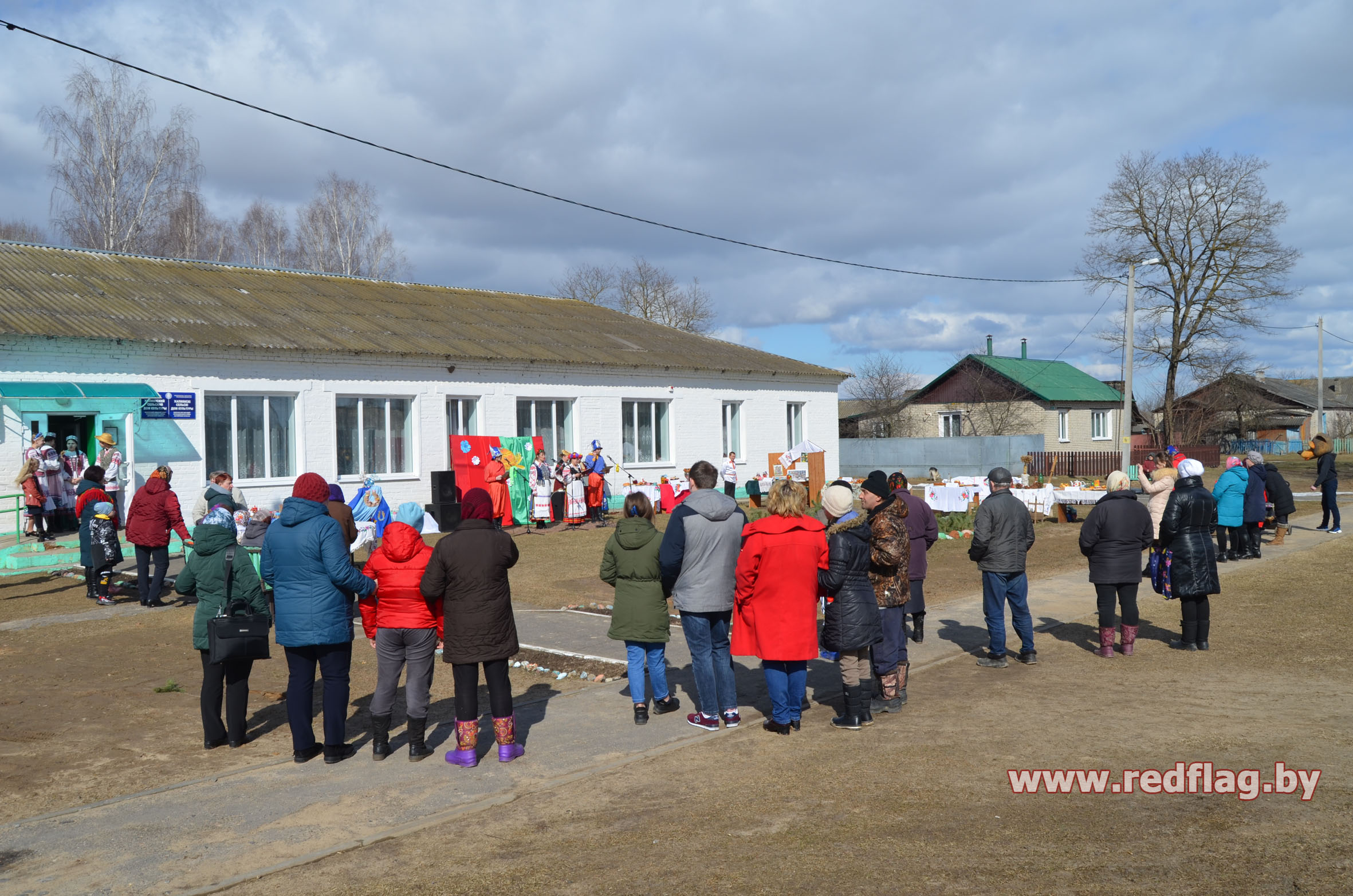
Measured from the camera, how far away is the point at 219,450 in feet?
62.0

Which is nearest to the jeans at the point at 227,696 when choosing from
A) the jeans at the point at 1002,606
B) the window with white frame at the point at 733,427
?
the jeans at the point at 1002,606

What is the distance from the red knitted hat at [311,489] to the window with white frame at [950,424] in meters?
47.8

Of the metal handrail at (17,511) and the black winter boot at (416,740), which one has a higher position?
the metal handrail at (17,511)

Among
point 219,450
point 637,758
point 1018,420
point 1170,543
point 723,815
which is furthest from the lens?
point 1018,420

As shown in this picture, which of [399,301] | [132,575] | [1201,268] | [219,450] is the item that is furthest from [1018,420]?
[132,575]

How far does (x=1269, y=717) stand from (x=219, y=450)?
17736 mm

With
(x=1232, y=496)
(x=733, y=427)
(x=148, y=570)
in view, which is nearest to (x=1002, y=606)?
(x=1232, y=496)

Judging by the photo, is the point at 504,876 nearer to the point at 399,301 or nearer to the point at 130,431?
the point at 130,431

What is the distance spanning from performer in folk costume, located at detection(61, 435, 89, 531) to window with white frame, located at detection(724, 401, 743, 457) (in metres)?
16.3

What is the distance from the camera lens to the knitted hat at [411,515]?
7062 mm

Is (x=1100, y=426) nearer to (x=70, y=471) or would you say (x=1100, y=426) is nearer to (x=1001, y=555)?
(x=1001, y=555)

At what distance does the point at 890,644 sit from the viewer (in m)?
7.20

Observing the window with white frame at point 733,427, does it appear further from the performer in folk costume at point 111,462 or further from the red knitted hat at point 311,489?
the red knitted hat at point 311,489

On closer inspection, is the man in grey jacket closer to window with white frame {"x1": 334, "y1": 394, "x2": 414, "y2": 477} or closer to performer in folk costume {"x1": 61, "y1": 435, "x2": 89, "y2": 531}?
performer in folk costume {"x1": 61, "y1": 435, "x2": 89, "y2": 531}
